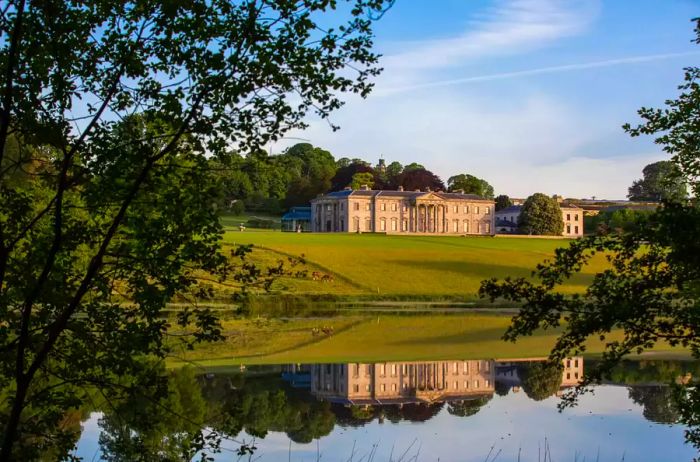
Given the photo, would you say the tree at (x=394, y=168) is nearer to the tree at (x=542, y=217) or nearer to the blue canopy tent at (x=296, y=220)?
the blue canopy tent at (x=296, y=220)

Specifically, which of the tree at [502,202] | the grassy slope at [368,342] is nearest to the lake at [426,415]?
the grassy slope at [368,342]

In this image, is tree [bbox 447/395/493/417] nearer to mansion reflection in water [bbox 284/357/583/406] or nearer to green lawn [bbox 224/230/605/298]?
mansion reflection in water [bbox 284/357/583/406]

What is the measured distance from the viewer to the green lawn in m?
49.3

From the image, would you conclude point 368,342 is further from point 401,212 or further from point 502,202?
point 502,202

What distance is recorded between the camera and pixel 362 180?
124562 mm

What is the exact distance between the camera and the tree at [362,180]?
405 feet

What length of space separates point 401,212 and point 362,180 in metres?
10.9

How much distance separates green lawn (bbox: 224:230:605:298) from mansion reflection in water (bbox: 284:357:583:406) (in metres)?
19.1

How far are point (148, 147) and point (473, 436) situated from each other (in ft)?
31.7

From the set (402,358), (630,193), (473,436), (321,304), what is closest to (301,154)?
(630,193)

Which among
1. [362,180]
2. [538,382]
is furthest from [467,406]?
[362,180]

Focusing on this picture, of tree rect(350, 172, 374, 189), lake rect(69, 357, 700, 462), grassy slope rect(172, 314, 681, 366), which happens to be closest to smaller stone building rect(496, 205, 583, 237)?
tree rect(350, 172, 374, 189)

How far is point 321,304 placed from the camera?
42219 millimetres

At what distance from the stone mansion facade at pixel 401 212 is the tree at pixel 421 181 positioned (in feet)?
27.8
